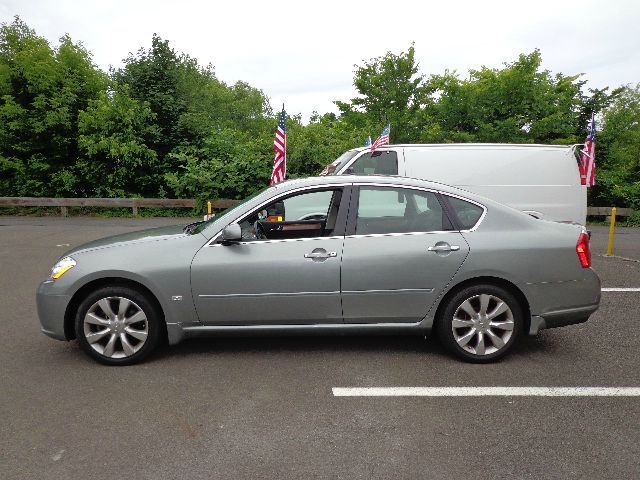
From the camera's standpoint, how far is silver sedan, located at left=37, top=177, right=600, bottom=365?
423 cm

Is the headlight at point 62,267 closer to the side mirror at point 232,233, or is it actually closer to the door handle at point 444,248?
the side mirror at point 232,233

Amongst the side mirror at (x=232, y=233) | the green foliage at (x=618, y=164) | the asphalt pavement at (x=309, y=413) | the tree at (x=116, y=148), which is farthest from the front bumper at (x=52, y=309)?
the green foliage at (x=618, y=164)

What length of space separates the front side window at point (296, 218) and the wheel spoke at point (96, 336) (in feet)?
4.44

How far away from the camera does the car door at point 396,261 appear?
4270 millimetres

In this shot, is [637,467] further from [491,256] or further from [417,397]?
[491,256]

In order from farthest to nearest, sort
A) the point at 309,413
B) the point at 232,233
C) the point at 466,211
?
the point at 466,211, the point at 232,233, the point at 309,413

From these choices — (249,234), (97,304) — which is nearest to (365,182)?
(249,234)

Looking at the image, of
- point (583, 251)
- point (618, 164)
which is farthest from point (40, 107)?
point (618, 164)

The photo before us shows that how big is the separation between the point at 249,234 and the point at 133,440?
193 cm

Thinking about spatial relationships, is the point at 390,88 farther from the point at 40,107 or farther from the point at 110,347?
the point at 110,347

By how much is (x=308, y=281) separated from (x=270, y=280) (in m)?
0.31

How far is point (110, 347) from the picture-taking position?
4246mm

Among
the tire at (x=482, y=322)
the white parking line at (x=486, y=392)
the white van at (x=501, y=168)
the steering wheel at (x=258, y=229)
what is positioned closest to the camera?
the white parking line at (x=486, y=392)

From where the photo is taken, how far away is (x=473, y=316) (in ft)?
14.2
